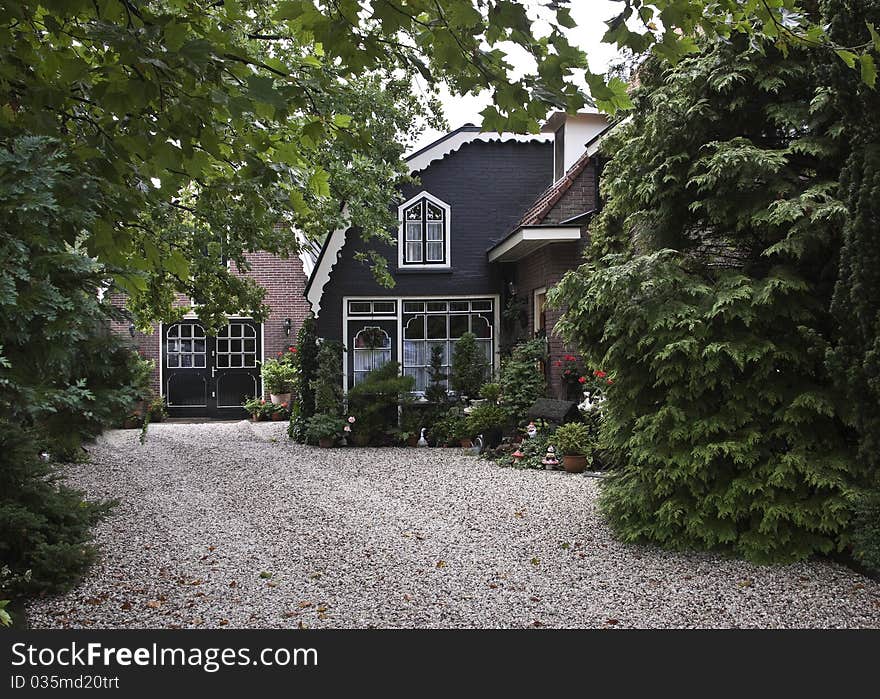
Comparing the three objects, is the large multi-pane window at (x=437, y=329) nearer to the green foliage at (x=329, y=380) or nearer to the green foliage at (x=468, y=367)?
the green foliage at (x=468, y=367)

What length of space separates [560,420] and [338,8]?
899cm

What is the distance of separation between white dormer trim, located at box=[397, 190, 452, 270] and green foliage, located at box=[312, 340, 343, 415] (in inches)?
84.4

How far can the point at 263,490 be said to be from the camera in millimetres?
9938

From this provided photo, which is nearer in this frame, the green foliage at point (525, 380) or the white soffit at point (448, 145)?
the green foliage at point (525, 380)

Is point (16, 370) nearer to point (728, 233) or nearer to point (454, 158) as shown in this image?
point (728, 233)

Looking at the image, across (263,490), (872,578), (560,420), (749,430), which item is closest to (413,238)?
(560,420)

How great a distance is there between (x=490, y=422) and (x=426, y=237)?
4.26 metres

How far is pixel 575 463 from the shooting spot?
35.8 feet

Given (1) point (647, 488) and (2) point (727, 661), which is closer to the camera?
(2) point (727, 661)

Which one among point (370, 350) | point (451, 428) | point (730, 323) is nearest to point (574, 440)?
point (451, 428)

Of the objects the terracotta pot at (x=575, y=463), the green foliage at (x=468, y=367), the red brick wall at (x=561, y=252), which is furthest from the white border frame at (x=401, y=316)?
the terracotta pot at (x=575, y=463)

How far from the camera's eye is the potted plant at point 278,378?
19.8 meters

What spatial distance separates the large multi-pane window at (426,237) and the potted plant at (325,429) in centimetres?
343

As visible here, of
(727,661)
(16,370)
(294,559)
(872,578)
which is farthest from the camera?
(294,559)
